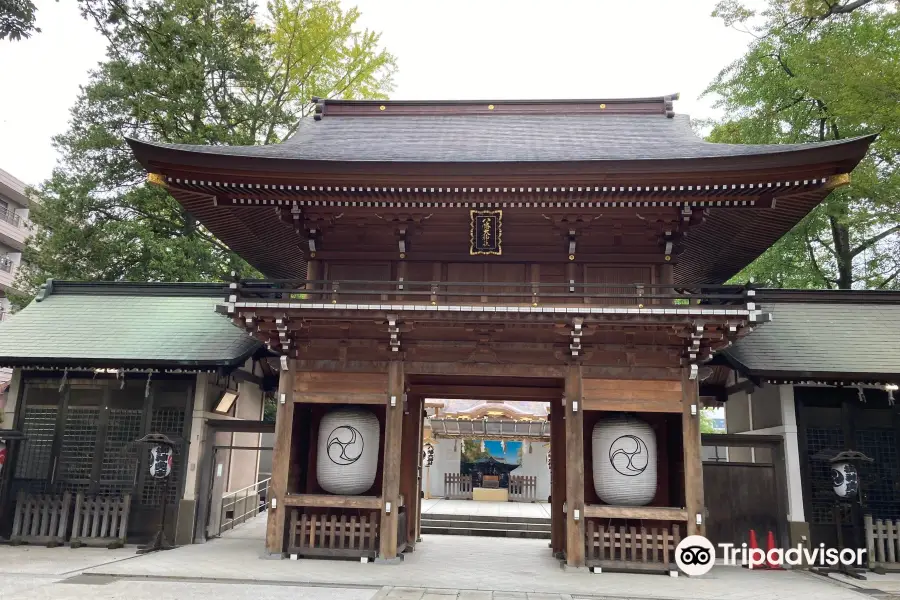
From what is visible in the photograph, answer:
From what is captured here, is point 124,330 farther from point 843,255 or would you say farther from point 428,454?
point 843,255

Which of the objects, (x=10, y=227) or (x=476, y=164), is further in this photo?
(x=10, y=227)

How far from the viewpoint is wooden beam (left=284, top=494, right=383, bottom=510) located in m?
10.6

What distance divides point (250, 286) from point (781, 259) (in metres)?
19.1

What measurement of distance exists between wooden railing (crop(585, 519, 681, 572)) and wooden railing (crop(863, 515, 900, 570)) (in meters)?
3.63

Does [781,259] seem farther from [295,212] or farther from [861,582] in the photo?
[295,212]

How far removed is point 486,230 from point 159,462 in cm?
766

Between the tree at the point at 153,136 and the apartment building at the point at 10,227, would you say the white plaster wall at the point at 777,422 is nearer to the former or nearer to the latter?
the tree at the point at 153,136

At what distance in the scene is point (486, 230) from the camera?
1089 cm

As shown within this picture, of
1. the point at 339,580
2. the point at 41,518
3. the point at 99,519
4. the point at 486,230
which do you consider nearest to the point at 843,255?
the point at 486,230

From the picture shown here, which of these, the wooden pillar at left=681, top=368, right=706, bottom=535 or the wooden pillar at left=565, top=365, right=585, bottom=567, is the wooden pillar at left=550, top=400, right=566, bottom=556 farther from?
the wooden pillar at left=681, top=368, right=706, bottom=535

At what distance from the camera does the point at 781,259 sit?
21781 millimetres

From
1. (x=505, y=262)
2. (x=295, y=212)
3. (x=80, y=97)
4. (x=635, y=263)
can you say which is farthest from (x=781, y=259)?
(x=80, y=97)

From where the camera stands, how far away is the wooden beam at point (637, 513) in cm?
1020

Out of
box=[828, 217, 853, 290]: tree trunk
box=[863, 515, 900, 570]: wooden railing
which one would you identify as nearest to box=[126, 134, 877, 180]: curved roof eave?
box=[863, 515, 900, 570]: wooden railing
